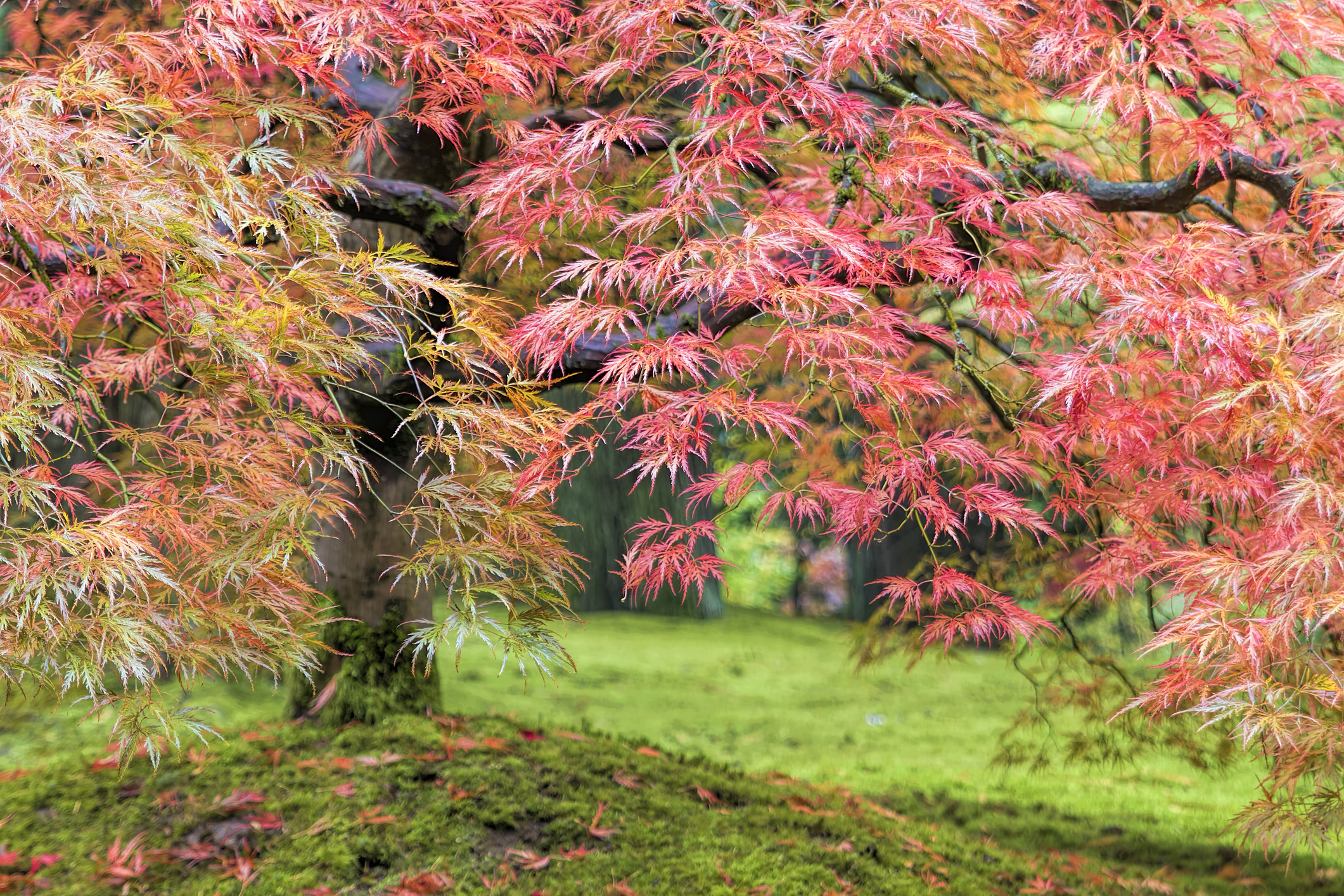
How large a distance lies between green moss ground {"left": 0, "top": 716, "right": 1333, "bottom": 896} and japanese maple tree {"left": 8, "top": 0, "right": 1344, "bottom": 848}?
0.88 m

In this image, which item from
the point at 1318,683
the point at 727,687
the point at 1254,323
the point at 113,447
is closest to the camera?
the point at 1318,683

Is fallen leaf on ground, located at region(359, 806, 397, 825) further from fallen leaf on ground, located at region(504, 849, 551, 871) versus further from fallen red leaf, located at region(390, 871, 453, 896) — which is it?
fallen leaf on ground, located at region(504, 849, 551, 871)

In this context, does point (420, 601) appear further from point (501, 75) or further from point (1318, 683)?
point (1318, 683)

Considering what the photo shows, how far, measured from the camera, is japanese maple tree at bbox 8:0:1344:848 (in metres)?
2.18

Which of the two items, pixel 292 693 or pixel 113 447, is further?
pixel 113 447

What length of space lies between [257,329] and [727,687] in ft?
24.0

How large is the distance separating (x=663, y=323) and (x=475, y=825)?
176cm

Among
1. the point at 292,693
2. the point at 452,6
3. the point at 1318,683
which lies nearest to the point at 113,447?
the point at 292,693

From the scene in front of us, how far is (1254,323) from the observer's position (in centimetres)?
242

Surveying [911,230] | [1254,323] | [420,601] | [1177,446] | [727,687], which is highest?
[911,230]

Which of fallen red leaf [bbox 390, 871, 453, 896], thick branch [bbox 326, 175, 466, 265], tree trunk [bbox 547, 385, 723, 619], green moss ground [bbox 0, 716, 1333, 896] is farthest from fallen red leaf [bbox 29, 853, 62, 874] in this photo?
tree trunk [bbox 547, 385, 723, 619]

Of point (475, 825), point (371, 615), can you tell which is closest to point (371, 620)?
point (371, 615)

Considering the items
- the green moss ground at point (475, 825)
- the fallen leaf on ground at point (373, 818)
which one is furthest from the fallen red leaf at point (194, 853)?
the fallen leaf on ground at point (373, 818)

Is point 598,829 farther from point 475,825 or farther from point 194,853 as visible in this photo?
point 194,853
